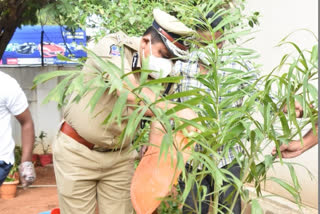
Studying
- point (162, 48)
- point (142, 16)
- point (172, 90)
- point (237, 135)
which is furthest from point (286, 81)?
point (142, 16)

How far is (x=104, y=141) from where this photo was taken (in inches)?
130

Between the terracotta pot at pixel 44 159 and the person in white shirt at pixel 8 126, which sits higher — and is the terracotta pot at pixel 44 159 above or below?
below

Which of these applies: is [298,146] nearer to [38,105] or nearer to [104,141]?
[104,141]

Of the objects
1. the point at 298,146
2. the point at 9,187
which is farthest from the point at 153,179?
the point at 9,187

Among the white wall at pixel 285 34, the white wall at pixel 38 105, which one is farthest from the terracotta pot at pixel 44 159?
the white wall at pixel 285 34

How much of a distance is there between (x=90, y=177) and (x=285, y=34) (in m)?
3.55

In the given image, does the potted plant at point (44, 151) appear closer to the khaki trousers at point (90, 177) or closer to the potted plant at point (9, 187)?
the potted plant at point (9, 187)

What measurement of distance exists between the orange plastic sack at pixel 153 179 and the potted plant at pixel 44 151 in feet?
28.3

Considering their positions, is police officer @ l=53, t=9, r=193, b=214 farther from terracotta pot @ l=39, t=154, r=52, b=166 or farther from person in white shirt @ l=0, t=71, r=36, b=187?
terracotta pot @ l=39, t=154, r=52, b=166

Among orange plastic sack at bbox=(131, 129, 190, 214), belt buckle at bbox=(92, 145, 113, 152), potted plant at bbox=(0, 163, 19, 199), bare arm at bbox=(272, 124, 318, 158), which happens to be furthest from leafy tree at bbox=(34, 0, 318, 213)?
potted plant at bbox=(0, 163, 19, 199)

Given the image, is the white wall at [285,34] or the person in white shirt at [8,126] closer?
the person in white shirt at [8,126]

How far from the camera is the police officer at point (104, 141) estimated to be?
318cm

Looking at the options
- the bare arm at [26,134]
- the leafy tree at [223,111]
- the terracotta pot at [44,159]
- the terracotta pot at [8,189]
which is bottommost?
the terracotta pot at [44,159]

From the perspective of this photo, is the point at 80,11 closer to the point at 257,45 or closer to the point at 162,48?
the point at 257,45
